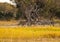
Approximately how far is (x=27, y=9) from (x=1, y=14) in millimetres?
14285

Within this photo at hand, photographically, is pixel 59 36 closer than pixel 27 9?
Yes

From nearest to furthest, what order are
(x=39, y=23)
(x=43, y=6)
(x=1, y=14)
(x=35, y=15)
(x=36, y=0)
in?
(x=39, y=23)
(x=35, y=15)
(x=36, y=0)
(x=43, y=6)
(x=1, y=14)

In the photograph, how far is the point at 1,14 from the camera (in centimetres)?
5234

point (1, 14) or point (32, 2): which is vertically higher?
point (32, 2)

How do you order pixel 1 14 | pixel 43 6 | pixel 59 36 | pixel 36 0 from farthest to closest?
pixel 1 14 < pixel 43 6 < pixel 36 0 < pixel 59 36

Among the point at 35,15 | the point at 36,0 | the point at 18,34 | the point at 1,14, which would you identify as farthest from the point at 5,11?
the point at 18,34

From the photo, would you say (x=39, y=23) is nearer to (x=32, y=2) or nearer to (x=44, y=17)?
(x=32, y=2)

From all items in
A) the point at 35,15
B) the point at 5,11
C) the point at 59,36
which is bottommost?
the point at 5,11

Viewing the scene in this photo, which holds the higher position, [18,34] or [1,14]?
[18,34]

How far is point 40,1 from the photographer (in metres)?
45.6

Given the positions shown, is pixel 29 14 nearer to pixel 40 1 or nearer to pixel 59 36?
pixel 40 1

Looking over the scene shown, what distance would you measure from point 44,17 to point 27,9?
12221mm

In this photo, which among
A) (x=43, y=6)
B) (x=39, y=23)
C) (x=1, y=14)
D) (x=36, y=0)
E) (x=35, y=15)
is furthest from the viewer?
(x=1, y=14)

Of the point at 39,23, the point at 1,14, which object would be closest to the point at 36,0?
the point at 39,23
